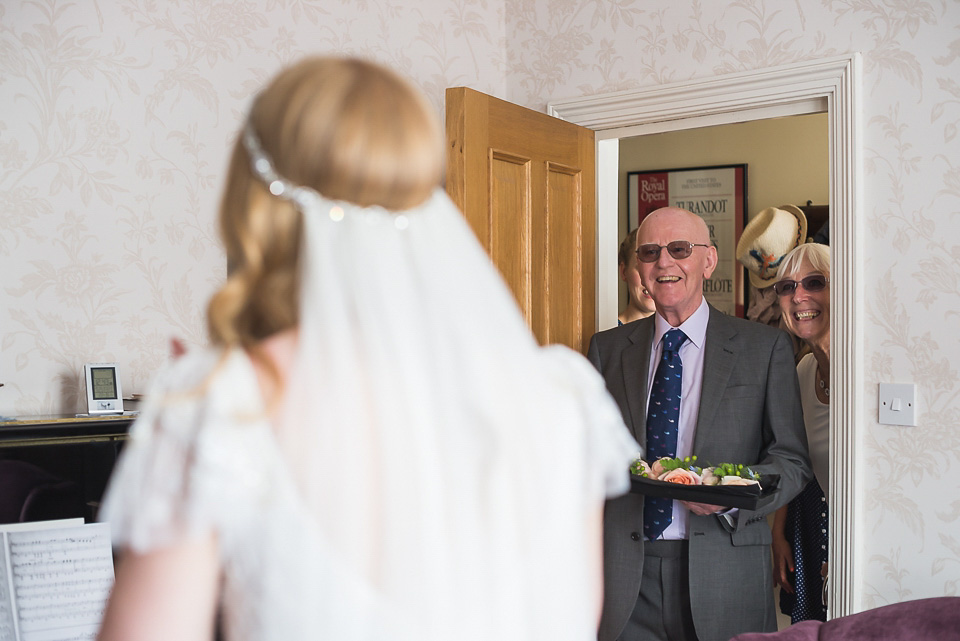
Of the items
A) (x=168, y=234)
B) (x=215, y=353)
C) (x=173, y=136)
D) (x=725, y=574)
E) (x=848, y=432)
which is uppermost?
(x=173, y=136)

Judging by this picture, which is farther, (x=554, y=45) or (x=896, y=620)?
(x=554, y=45)

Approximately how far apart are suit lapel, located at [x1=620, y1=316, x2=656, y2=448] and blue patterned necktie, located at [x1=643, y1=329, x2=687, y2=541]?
25 mm

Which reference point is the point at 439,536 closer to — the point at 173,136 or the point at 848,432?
the point at 173,136

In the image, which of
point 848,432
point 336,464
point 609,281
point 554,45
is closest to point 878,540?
point 848,432

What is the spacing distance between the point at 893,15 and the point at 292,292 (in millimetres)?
2564

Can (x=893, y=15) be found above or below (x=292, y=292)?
above

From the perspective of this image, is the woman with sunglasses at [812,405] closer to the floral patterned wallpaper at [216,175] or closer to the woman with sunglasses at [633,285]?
the floral patterned wallpaper at [216,175]

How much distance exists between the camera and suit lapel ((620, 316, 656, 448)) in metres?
2.75

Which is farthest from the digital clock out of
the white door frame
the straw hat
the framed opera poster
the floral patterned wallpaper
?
the framed opera poster

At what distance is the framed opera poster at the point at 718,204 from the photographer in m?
5.44

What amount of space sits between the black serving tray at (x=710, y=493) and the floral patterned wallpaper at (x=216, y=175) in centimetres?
72

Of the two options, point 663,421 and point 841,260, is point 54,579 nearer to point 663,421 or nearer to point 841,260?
point 663,421

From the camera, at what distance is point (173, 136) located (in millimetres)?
2590

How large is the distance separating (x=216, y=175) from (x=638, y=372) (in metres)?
1.46
